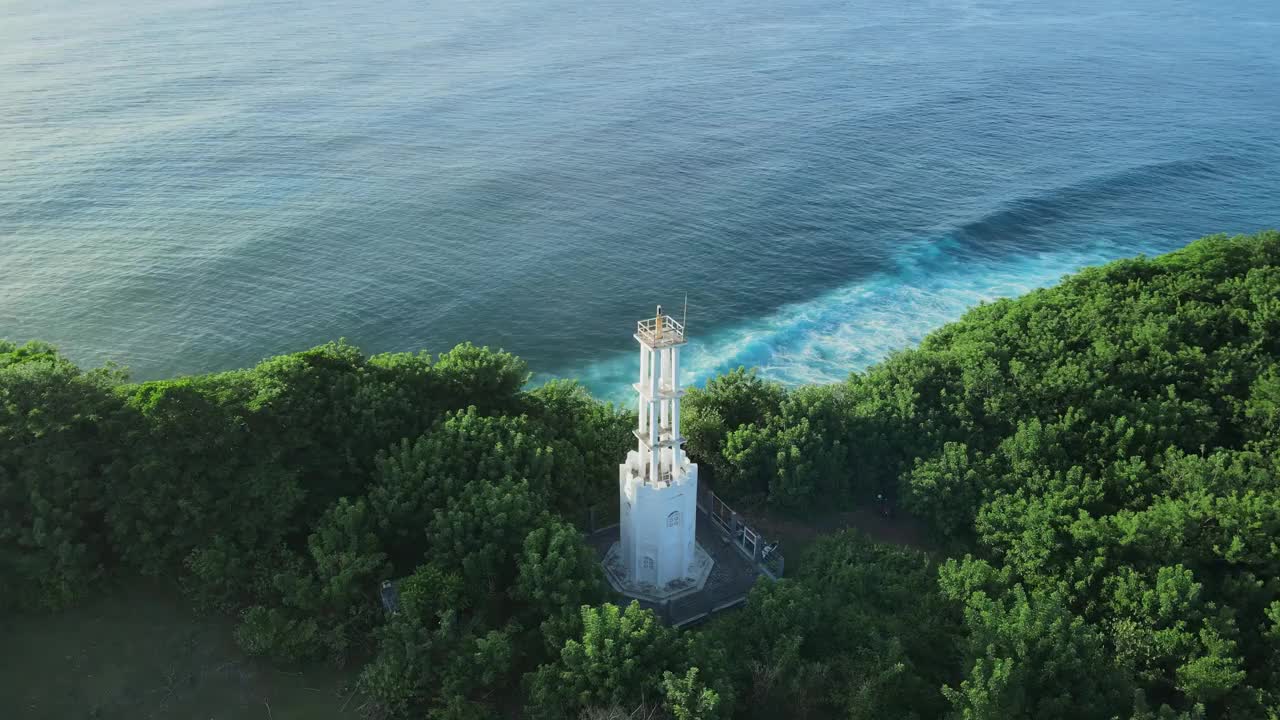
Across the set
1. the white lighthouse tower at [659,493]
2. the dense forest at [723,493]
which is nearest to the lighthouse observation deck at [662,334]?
the white lighthouse tower at [659,493]

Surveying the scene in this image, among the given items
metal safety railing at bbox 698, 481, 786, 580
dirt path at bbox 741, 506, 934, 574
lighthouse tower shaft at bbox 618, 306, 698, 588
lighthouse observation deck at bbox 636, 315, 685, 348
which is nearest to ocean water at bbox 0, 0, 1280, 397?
dirt path at bbox 741, 506, 934, 574

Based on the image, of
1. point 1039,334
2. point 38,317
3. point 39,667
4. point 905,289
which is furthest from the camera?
point 905,289

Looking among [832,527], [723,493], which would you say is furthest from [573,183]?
[832,527]

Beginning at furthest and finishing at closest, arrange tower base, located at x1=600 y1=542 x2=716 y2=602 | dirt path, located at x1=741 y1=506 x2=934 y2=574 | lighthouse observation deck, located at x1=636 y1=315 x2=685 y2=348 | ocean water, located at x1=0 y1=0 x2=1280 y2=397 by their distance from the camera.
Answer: ocean water, located at x1=0 y1=0 x2=1280 y2=397 → dirt path, located at x1=741 y1=506 x2=934 y2=574 → tower base, located at x1=600 y1=542 x2=716 y2=602 → lighthouse observation deck, located at x1=636 y1=315 x2=685 y2=348

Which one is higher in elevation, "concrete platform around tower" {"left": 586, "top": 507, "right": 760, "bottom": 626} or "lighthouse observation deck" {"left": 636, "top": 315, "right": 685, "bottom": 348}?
"lighthouse observation deck" {"left": 636, "top": 315, "right": 685, "bottom": 348}

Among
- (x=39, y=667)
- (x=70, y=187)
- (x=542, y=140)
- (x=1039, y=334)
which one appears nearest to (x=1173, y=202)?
(x=1039, y=334)

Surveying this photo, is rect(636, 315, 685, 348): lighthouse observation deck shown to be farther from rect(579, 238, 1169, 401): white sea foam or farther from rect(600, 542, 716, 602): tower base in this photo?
rect(579, 238, 1169, 401): white sea foam

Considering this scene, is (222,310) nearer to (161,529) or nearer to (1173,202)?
(161,529)
